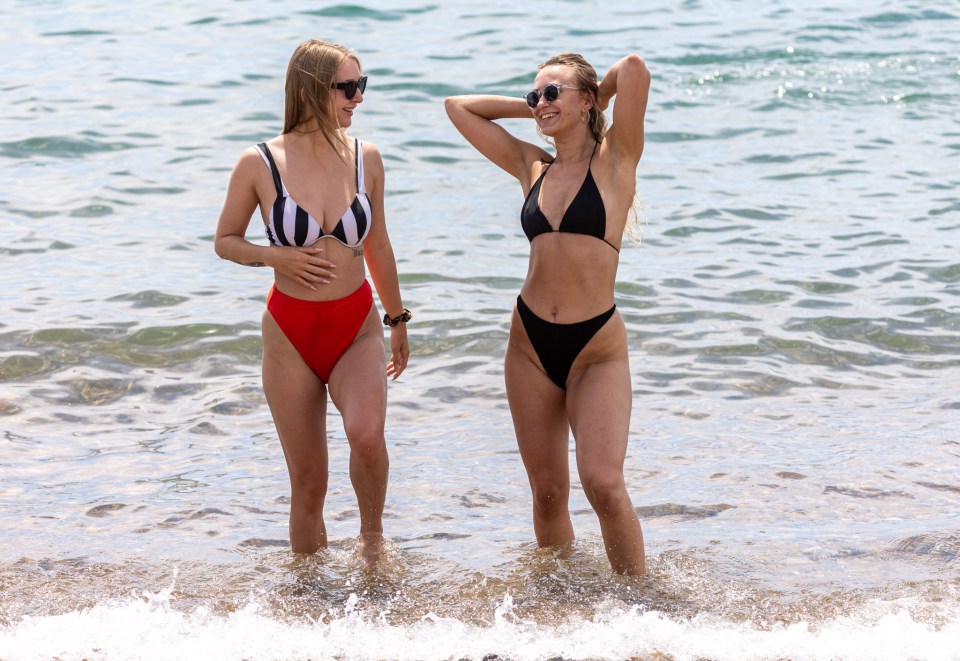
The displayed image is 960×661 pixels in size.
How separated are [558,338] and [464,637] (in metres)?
1.38

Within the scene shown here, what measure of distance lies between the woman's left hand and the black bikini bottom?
77 centimetres

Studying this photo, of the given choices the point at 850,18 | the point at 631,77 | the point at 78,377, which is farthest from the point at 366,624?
the point at 850,18

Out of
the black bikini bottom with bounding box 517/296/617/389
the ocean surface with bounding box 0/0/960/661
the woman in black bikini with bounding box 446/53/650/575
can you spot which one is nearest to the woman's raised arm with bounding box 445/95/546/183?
the woman in black bikini with bounding box 446/53/650/575

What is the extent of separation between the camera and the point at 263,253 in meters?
5.54

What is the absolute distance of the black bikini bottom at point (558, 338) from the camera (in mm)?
5562

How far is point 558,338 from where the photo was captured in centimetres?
559

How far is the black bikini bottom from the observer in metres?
5.56

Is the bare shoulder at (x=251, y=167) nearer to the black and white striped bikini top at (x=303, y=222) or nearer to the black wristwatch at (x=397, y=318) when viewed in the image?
the black and white striped bikini top at (x=303, y=222)

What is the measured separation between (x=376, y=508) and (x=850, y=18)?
62.5 ft

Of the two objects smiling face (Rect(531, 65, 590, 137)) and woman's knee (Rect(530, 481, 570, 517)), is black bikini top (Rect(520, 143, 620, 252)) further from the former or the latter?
woman's knee (Rect(530, 481, 570, 517))

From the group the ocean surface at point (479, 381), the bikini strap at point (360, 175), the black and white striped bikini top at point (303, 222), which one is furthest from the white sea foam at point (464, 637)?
the bikini strap at point (360, 175)

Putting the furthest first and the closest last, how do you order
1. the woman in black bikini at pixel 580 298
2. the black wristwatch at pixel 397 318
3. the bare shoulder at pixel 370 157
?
the black wristwatch at pixel 397 318 → the bare shoulder at pixel 370 157 → the woman in black bikini at pixel 580 298

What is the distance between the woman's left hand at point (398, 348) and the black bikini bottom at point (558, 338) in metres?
0.77

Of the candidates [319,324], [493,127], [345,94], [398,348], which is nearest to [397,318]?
[398,348]
